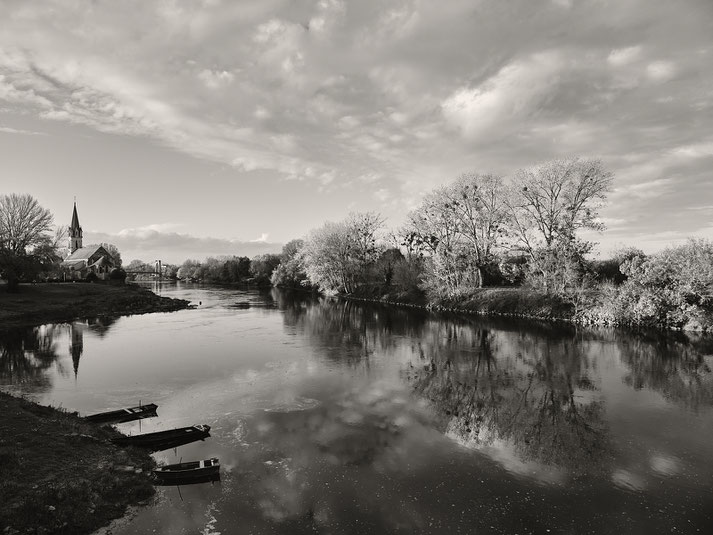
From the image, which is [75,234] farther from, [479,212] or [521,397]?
[521,397]

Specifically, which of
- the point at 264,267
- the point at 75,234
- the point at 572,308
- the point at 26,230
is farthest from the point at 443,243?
the point at 75,234

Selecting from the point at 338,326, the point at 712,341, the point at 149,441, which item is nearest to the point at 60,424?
the point at 149,441

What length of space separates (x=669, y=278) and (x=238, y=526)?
4019 centimetres

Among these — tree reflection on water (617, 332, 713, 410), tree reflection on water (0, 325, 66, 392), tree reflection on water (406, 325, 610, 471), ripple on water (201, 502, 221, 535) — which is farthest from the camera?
tree reflection on water (0, 325, 66, 392)

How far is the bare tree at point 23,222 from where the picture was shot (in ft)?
219

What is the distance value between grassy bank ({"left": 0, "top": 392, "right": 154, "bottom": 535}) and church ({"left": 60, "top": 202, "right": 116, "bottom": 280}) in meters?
81.4

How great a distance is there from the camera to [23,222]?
68562 millimetres

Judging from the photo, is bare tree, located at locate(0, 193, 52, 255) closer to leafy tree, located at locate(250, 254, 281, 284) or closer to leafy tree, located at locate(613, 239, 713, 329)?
leafy tree, located at locate(250, 254, 281, 284)

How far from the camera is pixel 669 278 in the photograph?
36.8 m

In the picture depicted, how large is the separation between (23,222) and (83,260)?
44.9m

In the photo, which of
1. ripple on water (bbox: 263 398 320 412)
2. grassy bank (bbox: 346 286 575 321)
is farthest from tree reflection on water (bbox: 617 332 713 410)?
ripple on water (bbox: 263 398 320 412)

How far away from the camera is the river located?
10.7 m

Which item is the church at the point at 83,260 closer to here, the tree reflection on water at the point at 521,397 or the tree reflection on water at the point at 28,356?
the tree reflection on water at the point at 28,356

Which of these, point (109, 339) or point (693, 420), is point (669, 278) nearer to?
point (693, 420)
